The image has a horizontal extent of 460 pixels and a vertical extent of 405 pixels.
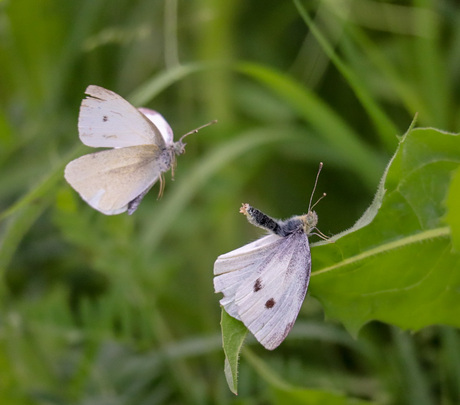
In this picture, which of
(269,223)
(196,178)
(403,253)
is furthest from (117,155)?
(196,178)

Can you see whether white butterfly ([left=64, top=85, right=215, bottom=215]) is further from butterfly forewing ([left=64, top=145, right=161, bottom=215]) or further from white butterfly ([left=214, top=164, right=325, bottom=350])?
white butterfly ([left=214, top=164, right=325, bottom=350])

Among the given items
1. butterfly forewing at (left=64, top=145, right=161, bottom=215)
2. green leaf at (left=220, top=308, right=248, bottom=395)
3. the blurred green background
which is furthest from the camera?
the blurred green background

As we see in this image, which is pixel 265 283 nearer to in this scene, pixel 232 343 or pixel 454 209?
pixel 232 343

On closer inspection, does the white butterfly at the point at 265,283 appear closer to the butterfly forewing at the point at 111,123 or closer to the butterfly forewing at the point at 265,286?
the butterfly forewing at the point at 265,286

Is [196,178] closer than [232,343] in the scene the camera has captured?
A: No

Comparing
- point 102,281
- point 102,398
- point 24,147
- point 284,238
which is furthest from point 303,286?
point 24,147

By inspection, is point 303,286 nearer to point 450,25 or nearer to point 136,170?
point 136,170

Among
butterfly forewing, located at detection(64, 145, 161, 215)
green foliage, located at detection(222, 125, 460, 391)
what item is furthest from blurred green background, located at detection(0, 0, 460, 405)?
green foliage, located at detection(222, 125, 460, 391)
